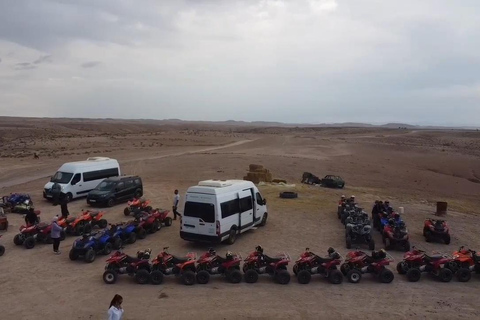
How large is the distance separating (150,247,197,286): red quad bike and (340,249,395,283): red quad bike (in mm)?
4957

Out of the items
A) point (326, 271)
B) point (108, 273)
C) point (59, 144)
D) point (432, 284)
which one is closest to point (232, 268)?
point (326, 271)

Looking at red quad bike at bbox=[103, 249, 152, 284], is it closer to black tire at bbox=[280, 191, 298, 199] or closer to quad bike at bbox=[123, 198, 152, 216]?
quad bike at bbox=[123, 198, 152, 216]

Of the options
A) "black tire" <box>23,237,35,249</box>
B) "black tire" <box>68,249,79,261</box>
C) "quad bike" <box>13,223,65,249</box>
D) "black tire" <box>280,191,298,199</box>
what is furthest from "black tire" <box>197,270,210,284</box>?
"black tire" <box>280,191,298,199</box>

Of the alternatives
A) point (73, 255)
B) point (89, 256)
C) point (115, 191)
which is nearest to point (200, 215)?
point (89, 256)

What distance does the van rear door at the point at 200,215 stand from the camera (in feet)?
54.5

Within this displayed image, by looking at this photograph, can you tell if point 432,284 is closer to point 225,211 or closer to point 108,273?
point 225,211

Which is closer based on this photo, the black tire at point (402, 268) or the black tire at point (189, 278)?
the black tire at point (189, 278)

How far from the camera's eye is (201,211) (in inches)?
662

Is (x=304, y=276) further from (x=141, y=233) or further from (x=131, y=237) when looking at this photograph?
(x=141, y=233)

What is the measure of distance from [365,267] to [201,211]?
642 cm

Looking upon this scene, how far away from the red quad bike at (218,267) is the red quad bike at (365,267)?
3.52 m

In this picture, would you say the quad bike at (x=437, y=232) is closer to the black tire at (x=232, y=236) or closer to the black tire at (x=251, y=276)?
the black tire at (x=232, y=236)

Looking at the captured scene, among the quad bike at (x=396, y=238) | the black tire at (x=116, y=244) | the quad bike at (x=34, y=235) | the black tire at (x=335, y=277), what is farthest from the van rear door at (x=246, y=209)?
the quad bike at (x=34, y=235)

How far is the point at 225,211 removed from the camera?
56.1ft
